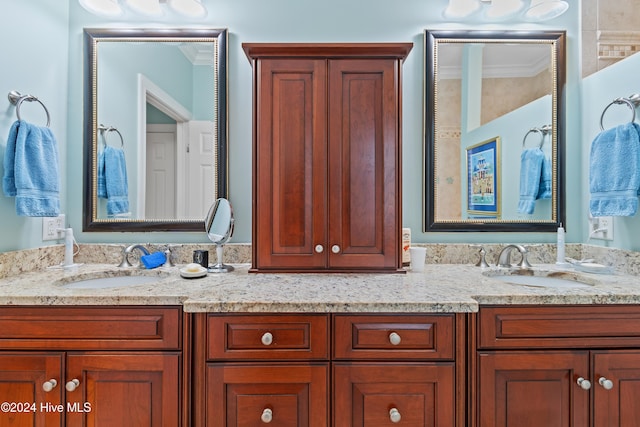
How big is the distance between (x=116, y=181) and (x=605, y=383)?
2.28 meters

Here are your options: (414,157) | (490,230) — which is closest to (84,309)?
(414,157)

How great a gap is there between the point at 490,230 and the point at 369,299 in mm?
1023

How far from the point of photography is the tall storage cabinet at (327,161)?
1.51 metres

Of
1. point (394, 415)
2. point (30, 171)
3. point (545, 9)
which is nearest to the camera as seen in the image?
point (394, 415)

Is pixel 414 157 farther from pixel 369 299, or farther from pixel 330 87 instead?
pixel 369 299

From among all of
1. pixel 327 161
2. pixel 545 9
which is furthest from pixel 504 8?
pixel 327 161

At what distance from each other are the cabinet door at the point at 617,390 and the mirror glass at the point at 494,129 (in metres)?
0.76

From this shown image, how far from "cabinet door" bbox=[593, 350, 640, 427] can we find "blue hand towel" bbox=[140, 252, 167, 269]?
182cm

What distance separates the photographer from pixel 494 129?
1.77 meters

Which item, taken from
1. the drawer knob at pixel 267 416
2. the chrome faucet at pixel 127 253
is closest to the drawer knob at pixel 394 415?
the drawer knob at pixel 267 416

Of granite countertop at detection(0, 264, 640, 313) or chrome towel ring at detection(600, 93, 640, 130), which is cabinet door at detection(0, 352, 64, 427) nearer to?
granite countertop at detection(0, 264, 640, 313)

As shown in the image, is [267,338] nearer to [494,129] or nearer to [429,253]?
[429,253]

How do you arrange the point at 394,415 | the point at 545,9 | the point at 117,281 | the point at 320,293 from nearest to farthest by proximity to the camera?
the point at 394,415, the point at 320,293, the point at 117,281, the point at 545,9

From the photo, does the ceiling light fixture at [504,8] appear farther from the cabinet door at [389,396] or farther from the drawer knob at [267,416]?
the drawer knob at [267,416]
